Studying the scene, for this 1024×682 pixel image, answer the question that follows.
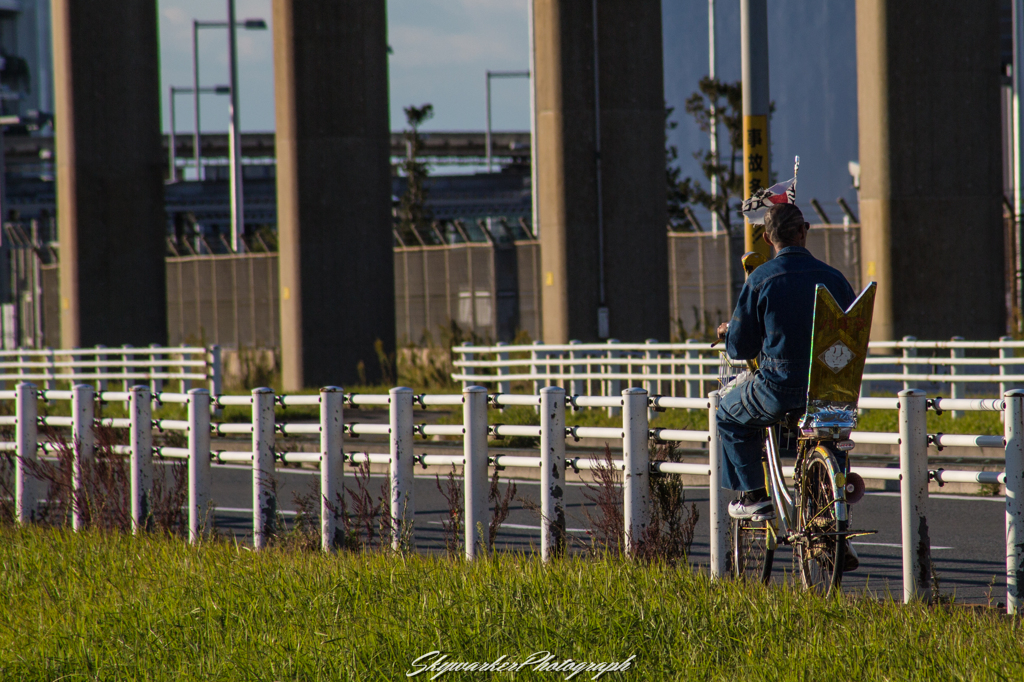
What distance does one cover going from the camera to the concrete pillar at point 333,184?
25641mm

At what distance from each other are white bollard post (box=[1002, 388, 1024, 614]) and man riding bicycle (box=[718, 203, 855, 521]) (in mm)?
924

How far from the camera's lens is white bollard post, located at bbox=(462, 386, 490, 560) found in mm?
8180

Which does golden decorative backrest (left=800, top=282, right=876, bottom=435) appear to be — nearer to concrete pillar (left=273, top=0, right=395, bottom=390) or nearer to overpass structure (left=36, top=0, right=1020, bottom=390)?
overpass structure (left=36, top=0, right=1020, bottom=390)

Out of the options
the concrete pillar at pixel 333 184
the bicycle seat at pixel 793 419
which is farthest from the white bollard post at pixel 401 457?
the concrete pillar at pixel 333 184

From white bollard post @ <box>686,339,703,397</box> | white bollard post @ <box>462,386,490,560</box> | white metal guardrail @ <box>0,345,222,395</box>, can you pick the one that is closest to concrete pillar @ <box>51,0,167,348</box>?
white metal guardrail @ <box>0,345,222,395</box>

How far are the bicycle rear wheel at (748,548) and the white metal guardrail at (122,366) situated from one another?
1411cm

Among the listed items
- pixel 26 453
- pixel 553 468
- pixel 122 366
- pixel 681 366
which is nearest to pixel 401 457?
pixel 553 468

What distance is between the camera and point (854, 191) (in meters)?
44.7

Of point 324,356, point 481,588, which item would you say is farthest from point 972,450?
point 324,356

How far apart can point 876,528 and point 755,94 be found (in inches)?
157

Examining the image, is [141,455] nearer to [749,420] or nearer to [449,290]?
[749,420]

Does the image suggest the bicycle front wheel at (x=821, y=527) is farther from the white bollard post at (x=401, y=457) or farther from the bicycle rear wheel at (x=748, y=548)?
the white bollard post at (x=401, y=457)

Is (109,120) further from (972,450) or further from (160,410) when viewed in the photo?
(972,450)

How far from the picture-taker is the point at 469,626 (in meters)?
5.95
